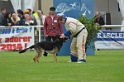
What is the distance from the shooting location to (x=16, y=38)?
28.3m

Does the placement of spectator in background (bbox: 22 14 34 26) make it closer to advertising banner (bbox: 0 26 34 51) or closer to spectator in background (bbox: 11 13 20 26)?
spectator in background (bbox: 11 13 20 26)

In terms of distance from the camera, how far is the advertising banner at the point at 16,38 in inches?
1106

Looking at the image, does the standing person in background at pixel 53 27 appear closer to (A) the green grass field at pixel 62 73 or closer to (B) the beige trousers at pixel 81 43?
(B) the beige trousers at pixel 81 43

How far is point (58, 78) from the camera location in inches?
534

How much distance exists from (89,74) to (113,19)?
19614mm

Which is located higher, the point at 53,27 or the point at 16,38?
the point at 53,27

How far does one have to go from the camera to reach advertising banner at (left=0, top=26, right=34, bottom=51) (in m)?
28.1

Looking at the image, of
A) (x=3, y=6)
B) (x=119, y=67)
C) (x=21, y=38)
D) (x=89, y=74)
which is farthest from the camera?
(x=3, y=6)

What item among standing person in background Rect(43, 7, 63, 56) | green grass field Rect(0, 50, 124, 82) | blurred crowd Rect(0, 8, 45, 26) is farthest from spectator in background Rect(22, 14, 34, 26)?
green grass field Rect(0, 50, 124, 82)

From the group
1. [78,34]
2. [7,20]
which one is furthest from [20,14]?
[78,34]

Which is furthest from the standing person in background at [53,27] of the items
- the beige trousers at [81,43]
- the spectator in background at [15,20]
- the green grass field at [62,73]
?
the green grass field at [62,73]

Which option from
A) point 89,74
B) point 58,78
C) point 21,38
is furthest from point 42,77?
point 21,38

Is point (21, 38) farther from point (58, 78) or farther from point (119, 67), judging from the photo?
point (58, 78)

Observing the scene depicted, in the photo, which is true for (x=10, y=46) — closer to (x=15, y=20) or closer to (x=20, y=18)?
(x=15, y=20)
